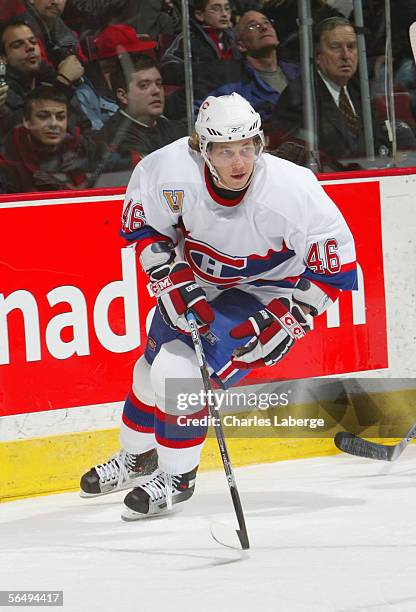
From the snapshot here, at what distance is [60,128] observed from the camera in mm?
3545

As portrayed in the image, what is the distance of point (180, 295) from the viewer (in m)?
2.93

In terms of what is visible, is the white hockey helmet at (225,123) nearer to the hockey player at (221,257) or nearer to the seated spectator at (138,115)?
the hockey player at (221,257)

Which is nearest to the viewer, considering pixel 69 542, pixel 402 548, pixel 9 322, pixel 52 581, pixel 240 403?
pixel 52 581

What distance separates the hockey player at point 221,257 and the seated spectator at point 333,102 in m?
0.90

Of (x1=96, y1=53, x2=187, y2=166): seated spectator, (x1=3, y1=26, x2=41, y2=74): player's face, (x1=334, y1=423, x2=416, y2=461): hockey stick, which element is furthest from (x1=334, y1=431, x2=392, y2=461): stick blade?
(x1=3, y1=26, x2=41, y2=74): player's face

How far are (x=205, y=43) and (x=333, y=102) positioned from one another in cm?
51

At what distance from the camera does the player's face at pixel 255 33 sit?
3783mm

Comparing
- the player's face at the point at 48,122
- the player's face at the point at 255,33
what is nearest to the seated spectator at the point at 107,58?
the player's face at the point at 48,122

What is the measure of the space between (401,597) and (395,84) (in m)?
2.23

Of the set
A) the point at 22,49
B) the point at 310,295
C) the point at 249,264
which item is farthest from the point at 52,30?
the point at 310,295

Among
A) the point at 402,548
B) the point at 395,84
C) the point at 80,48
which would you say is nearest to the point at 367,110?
the point at 395,84

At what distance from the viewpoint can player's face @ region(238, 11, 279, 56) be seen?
378cm

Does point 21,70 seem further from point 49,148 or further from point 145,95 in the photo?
point 145,95

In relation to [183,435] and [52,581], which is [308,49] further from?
[52,581]
